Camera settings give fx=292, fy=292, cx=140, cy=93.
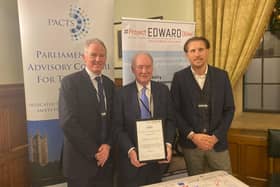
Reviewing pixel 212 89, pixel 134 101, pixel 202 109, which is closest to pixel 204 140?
pixel 202 109

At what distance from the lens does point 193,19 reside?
3.29 m

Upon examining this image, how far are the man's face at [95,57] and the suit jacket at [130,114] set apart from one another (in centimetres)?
24

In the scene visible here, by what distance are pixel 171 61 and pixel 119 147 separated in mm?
1121

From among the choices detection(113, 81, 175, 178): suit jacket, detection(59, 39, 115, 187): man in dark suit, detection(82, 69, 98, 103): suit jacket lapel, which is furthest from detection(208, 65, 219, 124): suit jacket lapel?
detection(82, 69, 98, 103): suit jacket lapel

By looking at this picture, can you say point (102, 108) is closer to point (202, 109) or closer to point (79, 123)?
point (79, 123)

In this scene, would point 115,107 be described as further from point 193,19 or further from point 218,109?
point 193,19

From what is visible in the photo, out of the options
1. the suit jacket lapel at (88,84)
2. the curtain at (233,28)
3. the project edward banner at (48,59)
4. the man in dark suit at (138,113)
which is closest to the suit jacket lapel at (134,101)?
the man in dark suit at (138,113)

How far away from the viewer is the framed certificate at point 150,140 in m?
1.87

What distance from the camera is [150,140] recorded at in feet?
6.19

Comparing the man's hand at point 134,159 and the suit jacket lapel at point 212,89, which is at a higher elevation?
the suit jacket lapel at point 212,89

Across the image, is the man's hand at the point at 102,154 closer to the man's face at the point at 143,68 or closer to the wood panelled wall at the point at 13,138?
the man's face at the point at 143,68

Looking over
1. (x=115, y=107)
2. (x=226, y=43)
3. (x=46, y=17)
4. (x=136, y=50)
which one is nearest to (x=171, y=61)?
(x=136, y=50)

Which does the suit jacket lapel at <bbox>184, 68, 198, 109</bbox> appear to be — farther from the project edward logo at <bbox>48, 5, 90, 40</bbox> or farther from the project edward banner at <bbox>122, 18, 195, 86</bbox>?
the project edward logo at <bbox>48, 5, 90, 40</bbox>

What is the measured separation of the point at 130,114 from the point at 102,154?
1.12ft
